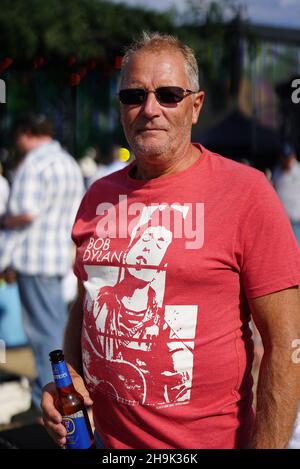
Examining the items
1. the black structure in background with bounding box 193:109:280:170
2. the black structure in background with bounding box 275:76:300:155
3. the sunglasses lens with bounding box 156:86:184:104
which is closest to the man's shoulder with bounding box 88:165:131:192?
the sunglasses lens with bounding box 156:86:184:104

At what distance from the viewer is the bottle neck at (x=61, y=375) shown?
1.70 metres

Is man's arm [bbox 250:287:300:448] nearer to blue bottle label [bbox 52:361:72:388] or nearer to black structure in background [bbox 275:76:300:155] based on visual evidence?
blue bottle label [bbox 52:361:72:388]

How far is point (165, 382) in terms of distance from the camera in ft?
5.20

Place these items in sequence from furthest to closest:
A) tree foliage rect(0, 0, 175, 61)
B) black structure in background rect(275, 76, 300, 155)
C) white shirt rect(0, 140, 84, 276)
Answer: tree foliage rect(0, 0, 175, 61), black structure in background rect(275, 76, 300, 155), white shirt rect(0, 140, 84, 276)

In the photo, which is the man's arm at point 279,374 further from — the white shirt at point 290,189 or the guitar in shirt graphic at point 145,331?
the white shirt at point 290,189

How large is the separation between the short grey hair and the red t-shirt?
0.23m

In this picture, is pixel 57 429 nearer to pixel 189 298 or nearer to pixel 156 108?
pixel 189 298

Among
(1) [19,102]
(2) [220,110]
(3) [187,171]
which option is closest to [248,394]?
(3) [187,171]

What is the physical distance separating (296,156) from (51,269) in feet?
17.6

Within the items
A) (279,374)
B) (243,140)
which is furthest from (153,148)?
(243,140)

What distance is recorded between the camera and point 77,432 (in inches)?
66.1

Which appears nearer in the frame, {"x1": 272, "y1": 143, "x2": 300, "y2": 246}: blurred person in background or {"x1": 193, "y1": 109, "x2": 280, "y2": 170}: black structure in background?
{"x1": 272, "y1": 143, "x2": 300, "y2": 246}: blurred person in background

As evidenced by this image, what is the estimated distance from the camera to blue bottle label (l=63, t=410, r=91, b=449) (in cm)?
167

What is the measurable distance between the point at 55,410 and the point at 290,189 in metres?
6.76
